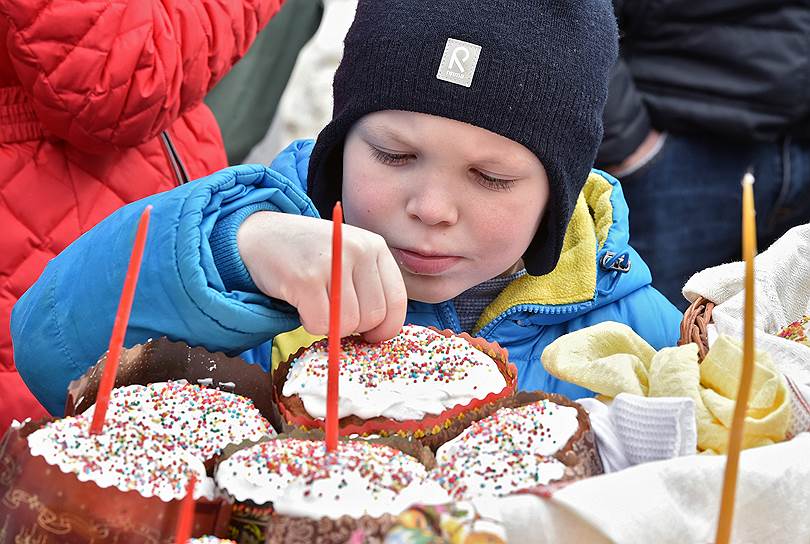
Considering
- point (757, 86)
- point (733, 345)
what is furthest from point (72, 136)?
point (757, 86)

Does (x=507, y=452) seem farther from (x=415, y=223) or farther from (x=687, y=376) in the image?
(x=415, y=223)

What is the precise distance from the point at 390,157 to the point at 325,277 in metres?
0.41

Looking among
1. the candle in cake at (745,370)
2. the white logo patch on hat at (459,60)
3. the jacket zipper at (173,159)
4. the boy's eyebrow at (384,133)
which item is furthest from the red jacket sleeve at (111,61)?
the candle in cake at (745,370)

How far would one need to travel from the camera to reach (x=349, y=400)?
3.56 feet

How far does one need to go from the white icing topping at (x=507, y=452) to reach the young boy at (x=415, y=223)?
8.5 inches

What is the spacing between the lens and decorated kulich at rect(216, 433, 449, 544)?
2.74ft

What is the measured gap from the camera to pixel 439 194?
56.5 inches

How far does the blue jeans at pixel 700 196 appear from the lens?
301 centimetres

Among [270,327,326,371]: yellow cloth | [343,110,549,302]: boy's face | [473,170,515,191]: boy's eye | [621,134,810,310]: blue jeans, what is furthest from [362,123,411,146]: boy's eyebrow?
[621,134,810,310]: blue jeans

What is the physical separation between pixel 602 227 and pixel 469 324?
0.99ft

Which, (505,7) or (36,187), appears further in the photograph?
(36,187)

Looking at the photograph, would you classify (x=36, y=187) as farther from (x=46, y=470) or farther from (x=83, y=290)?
(x=46, y=470)

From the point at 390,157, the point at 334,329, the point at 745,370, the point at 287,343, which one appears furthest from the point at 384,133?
the point at 745,370

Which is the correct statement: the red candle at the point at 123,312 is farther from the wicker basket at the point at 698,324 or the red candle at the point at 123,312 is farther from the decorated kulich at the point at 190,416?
the wicker basket at the point at 698,324
